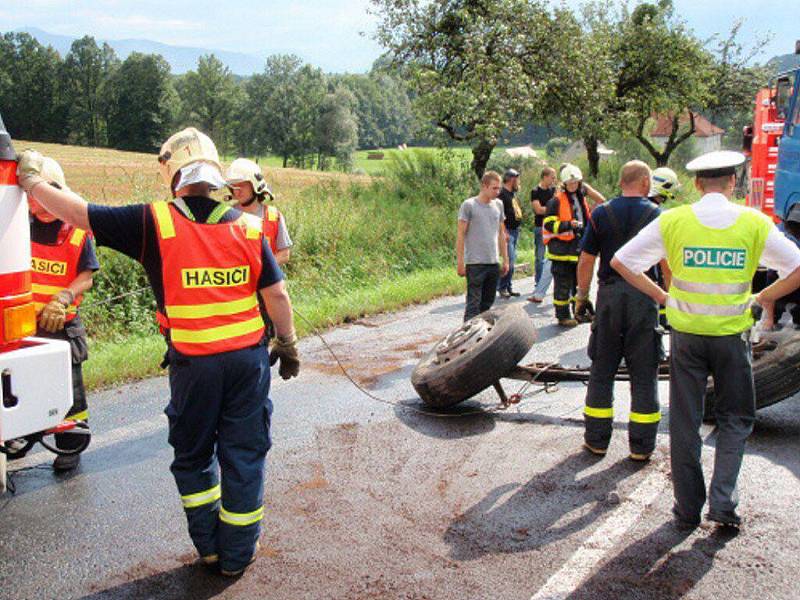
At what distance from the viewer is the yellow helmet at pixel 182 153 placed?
3758mm

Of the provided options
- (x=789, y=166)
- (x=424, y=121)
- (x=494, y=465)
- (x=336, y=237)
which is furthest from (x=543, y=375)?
(x=424, y=121)

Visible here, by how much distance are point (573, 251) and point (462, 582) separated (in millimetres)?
6878

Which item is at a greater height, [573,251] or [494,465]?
[573,251]

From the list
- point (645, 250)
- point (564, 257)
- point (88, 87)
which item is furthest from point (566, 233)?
point (88, 87)

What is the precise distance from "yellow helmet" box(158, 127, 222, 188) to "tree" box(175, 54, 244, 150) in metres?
93.2

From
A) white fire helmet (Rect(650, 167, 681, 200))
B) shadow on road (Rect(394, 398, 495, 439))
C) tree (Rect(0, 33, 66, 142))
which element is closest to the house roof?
white fire helmet (Rect(650, 167, 681, 200))

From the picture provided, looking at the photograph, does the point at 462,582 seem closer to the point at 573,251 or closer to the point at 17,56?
the point at 573,251

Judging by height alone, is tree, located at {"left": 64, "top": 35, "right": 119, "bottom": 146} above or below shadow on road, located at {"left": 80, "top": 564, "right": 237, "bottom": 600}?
above

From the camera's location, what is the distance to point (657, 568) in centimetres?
373

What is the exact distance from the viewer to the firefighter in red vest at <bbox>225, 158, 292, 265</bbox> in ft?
19.8

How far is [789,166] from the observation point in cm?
971

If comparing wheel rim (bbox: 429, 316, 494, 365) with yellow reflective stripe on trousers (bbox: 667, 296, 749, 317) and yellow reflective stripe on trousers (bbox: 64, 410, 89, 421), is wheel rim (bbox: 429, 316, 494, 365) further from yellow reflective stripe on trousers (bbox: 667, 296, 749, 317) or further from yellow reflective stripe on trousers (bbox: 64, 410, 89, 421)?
yellow reflective stripe on trousers (bbox: 64, 410, 89, 421)

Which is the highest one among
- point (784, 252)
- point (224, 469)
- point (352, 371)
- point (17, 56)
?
point (17, 56)

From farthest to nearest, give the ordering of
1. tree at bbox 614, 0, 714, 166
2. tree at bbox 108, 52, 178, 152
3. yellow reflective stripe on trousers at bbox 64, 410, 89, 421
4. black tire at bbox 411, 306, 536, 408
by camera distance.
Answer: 1. tree at bbox 108, 52, 178, 152
2. tree at bbox 614, 0, 714, 166
3. black tire at bbox 411, 306, 536, 408
4. yellow reflective stripe on trousers at bbox 64, 410, 89, 421
